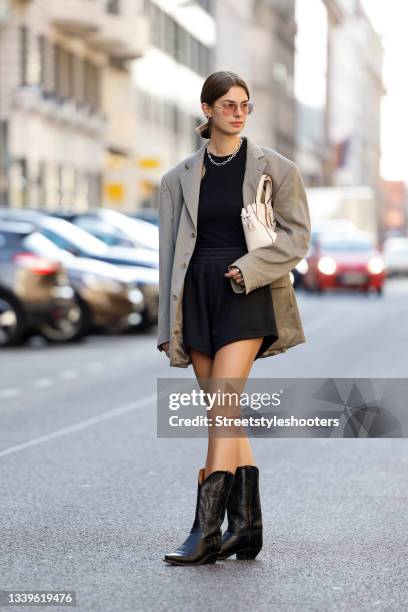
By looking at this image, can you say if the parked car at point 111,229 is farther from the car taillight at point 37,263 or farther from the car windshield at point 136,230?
the car taillight at point 37,263

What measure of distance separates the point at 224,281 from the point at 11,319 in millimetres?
15780

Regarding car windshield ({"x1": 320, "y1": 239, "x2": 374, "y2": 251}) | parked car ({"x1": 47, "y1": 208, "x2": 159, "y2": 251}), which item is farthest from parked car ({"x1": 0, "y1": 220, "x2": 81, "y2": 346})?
car windshield ({"x1": 320, "y1": 239, "x2": 374, "y2": 251})

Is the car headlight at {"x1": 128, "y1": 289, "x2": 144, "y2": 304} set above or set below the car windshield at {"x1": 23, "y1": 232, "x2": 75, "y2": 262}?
below

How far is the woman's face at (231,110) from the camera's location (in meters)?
6.89

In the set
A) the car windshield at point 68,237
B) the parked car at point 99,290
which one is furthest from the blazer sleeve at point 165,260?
the car windshield at point 68,237

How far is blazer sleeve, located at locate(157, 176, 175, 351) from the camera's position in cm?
705

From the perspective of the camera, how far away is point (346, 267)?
43.5 meters

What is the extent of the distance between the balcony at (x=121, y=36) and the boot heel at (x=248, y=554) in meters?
46.4

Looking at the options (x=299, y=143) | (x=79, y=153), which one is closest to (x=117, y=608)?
(x=79, y=153)

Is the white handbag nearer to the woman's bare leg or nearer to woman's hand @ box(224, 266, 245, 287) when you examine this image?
woman's hand @ box(224, 266, 245, 287)

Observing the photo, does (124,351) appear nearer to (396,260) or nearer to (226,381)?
(226,381)

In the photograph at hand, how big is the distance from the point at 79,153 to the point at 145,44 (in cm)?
609

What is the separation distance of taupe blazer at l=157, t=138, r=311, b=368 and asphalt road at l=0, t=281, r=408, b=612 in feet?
2.84

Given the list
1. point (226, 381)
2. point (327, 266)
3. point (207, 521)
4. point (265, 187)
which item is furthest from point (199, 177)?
point (327, 266)
